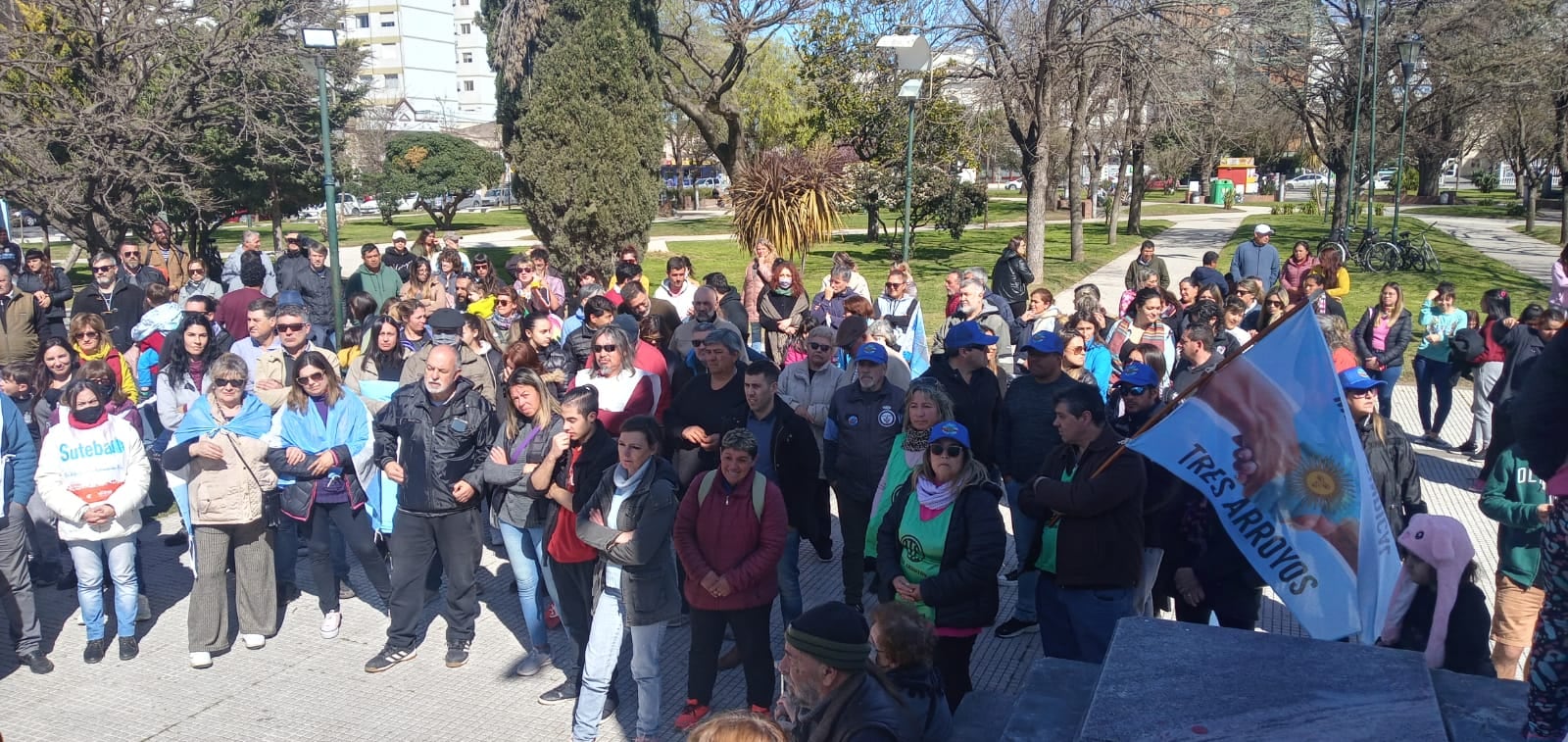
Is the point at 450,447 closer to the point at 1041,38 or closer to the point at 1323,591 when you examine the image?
the point at 1323,591

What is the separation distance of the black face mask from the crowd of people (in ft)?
0.04

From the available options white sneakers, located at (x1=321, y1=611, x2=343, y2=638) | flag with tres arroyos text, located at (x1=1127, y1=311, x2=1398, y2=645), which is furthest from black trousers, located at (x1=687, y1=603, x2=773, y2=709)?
white sneakers, located at (x1=321, y1=611, x2=343, y2=638)

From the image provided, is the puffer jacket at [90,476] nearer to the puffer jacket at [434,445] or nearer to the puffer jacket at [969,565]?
the puffer jacket at [434,445]

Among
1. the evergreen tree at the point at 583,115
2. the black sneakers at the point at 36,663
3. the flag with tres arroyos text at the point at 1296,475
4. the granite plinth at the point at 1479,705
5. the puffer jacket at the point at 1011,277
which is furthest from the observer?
the evergreen tree at the point at 583,115

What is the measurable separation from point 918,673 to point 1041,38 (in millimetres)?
17273

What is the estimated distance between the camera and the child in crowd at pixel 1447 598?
402cm

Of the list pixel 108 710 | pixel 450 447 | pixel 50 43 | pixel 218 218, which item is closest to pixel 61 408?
pixel 108 710

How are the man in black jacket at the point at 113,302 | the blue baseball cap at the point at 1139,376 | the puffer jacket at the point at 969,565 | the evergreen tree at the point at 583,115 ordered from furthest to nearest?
the evergreen tree at the point at 583,115
the man in black jacket at the point at 113,302
the blue baseball cap at the point at 1139,376
the puffer jacket at the point at 969,565

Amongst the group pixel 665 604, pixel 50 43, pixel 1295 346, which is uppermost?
pixel 50 43

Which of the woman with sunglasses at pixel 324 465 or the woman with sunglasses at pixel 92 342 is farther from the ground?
the woman with sunglasses at pixel 92 342

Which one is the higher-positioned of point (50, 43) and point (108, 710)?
point (50, 43)

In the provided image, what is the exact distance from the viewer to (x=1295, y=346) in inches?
154

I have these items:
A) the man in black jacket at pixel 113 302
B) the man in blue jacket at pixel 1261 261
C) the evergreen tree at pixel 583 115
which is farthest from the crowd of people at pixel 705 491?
the evergreen tree at pixel 583 115

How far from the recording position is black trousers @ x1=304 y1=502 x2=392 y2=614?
6.53m
